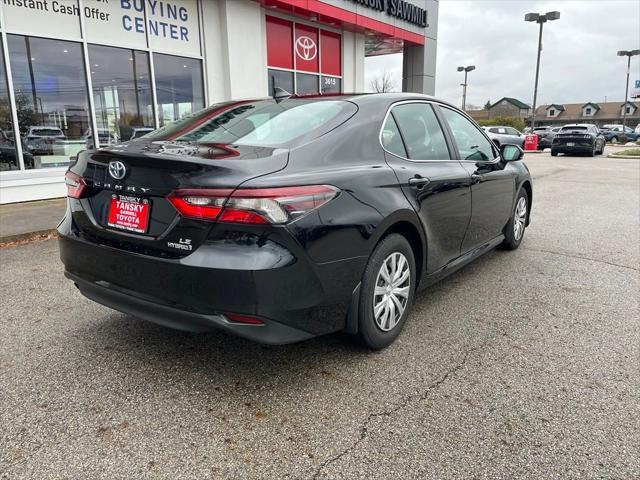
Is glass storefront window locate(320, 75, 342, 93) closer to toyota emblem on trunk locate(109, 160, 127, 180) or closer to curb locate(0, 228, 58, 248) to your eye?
curb locate(0, 228, 58, 248)

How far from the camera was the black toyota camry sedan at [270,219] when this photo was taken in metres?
2.32

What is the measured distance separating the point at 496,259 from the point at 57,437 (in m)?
4.29

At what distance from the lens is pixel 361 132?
2.98 m

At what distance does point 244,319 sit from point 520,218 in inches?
163

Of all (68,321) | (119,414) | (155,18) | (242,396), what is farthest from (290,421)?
(155,18)

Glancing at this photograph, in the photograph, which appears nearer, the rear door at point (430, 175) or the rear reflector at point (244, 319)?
the rear reflector at point (244, 319)

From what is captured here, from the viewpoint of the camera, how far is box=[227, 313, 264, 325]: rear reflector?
93.0 inches

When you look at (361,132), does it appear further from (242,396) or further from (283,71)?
(283,71)

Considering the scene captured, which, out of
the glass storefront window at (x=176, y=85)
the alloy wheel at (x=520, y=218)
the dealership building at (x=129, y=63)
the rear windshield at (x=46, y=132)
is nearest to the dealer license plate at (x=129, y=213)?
the alloy wheel at (x=520, y=218)

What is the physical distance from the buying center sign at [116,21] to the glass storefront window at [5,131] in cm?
76

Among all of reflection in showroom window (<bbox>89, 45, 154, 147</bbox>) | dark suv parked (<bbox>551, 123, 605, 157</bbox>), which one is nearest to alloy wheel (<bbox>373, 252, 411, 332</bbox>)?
reflection in showroom window (<bbox>89, 45, 154, 147</bbox>)

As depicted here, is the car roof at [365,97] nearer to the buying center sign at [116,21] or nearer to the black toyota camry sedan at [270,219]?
the black toyota camry sedan at [270,219]

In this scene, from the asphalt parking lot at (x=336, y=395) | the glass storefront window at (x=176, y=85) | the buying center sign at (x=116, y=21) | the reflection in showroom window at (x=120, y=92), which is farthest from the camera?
the glass storefront window at (x=176, y=85)

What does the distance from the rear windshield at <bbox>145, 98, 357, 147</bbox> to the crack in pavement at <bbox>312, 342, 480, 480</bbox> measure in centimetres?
150
